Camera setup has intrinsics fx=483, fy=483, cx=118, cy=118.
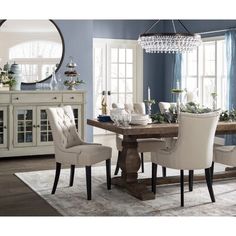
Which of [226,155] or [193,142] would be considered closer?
[193,142]

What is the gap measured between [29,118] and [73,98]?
2.30ft

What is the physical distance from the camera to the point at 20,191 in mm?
4930

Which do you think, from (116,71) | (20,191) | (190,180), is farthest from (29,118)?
(116,71)

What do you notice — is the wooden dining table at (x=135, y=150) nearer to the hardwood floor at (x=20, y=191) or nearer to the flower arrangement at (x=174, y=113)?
the flower arrangement at (x=174, y=113)

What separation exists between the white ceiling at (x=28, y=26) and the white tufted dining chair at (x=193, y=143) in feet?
12.3

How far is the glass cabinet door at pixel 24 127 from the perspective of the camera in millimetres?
6805

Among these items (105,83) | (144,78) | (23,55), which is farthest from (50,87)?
(144,78)

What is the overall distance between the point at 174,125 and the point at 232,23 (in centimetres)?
378

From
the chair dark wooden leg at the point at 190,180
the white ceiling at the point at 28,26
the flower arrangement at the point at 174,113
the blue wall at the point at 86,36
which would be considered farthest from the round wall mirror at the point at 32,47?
the chair dark wooden leg at the point at 190,180

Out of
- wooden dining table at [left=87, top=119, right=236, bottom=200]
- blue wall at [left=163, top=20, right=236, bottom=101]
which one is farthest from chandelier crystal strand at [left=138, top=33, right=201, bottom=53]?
blue wall at [left=163, top=20, right=236, bottom=101]

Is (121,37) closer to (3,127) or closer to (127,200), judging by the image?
(3,127)

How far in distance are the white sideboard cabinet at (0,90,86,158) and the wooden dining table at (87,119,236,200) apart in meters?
1.96

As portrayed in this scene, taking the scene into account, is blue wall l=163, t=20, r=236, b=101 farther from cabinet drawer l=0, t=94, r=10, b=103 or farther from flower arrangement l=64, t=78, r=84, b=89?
cabinet drawer l=0, t=94, r=10, b=103

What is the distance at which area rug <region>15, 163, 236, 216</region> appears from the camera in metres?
4.10
